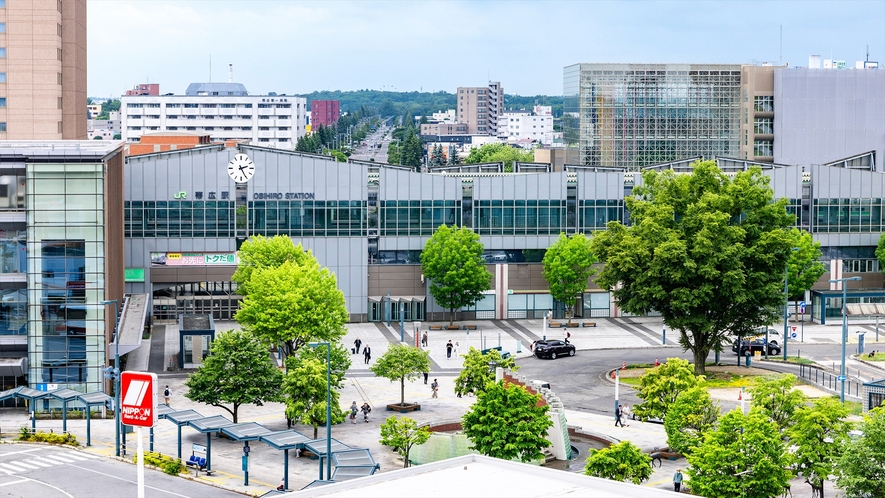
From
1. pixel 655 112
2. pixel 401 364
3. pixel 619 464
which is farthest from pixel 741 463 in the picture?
pixel 655 112

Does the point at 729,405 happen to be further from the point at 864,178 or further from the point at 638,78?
the point at 638,78

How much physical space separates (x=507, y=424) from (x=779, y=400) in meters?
13.0

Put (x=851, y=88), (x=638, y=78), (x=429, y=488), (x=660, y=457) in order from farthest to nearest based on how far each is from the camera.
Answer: (x=638, y=78)
(x=851, y=88)
(x=660, y=457)
(x=429, y=488)

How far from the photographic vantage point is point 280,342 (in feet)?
279

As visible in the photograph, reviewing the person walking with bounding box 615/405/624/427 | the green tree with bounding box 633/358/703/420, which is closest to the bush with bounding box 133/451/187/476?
the green tree with bounding box 633/358/703/420

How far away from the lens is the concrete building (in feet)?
255

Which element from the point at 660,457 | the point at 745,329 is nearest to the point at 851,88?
the point at 745,329

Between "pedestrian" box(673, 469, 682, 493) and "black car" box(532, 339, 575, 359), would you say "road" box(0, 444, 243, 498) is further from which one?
"black car" box(532, 339, 575, 359)

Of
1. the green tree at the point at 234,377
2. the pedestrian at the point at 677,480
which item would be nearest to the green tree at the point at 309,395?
the green tree at the point at 234,377

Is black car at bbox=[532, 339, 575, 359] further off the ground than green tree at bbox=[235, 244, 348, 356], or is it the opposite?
green tree at bbox=[235, 244, 348, 356]

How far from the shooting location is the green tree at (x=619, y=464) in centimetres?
5391

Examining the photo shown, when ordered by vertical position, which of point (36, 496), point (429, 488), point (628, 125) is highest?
point (628, 125)

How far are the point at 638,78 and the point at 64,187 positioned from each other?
11739 cm

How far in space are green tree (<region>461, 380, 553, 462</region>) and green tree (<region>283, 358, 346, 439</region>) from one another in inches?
385
